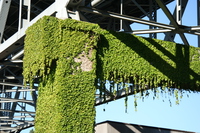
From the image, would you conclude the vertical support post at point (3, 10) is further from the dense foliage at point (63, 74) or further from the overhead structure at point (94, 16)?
the dense foliage at point (63, 74)

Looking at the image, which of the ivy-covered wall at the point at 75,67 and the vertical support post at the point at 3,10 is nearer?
the ivy-covered wall at the point at 75,67

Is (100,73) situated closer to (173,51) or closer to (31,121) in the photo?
(173,51)

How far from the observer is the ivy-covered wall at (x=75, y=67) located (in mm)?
10977

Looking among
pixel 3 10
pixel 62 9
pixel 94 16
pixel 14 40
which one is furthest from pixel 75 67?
pixel 94 16

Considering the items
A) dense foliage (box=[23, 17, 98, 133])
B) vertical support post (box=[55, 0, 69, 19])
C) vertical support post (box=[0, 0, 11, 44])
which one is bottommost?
dense foliage (box=[23, 17, 98, 133])

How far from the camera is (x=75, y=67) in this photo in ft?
37.0

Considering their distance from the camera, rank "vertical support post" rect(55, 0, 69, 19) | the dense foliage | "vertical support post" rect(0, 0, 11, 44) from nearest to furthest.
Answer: the dense foliage < "vertical support post" rect(55, 0, 69, 19) < "vertical support post" rect(0, 0, 11, 44)

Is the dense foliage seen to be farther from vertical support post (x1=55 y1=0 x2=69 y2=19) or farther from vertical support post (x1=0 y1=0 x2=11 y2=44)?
vertical support post (x1=0 y1=0 x2=11 y2=44)

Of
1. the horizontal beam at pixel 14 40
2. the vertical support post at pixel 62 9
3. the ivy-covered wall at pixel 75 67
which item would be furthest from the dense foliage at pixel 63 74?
the horizontal beam at pixel 14 40

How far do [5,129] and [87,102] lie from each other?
30475mm

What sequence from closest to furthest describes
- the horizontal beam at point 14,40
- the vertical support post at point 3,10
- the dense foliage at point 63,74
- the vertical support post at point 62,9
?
the dense foliage at point 63,74 < the vertical support post at point 62,9 < the horizontal beam at point 14,40 < the vertical support post at point 3,10

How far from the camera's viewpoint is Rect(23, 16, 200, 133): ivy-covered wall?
36.0 feet

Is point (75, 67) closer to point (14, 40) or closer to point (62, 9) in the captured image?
point (62, 9)

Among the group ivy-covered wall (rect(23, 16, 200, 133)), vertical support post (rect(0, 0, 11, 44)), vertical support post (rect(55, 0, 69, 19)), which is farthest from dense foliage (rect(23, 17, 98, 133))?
vertical support post (rect(0, 0, 11, 44))
